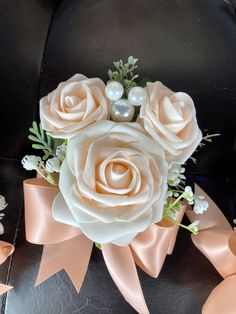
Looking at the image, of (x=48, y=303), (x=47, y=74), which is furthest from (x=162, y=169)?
(x=47, y=74)

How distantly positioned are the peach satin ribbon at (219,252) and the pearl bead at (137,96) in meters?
0.23

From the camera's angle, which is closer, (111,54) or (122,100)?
(122,100)

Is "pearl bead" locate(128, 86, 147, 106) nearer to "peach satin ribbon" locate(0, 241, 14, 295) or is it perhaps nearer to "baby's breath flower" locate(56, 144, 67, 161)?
"baby's breath flower" locate(56, 144, 67, 161)

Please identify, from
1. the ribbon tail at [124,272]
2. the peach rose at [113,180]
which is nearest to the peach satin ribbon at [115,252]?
the ribbon tail at [124,272]

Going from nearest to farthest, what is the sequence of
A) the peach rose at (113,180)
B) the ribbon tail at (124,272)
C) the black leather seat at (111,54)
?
the peach rose at (113,180), the ribbon tail at (124,272), the black leather seat at (111,54)

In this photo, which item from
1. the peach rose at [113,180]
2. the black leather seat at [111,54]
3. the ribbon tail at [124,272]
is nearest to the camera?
the peach rose at [113,180]

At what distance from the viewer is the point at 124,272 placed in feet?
2.06

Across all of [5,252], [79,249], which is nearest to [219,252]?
[79,249]

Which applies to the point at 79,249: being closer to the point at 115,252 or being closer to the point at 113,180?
the point at 115,252

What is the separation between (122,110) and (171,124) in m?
0.07

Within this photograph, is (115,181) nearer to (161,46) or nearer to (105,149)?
(105,149)

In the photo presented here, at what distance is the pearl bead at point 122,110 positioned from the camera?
0.58m

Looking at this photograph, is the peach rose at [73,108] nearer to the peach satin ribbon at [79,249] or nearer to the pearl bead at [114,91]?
the pearl bead at [114,91]

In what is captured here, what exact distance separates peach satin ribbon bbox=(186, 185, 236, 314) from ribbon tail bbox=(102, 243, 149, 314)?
0.10 metres
